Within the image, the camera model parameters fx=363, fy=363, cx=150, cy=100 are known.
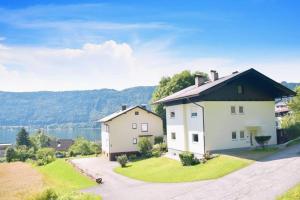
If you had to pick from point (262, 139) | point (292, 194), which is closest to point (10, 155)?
point (262, 139)

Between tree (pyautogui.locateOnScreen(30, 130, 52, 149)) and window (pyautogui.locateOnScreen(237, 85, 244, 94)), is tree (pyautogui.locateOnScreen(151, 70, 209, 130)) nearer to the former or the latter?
window (pyautogui.locateOnScreen(237, 85, 244, 94))

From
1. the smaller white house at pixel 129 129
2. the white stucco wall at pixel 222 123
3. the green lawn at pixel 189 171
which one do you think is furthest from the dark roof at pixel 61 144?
the green lawn at pixel 189 171

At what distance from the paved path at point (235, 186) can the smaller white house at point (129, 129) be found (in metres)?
24.5

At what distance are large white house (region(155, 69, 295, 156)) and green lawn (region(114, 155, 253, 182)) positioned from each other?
12.1ft

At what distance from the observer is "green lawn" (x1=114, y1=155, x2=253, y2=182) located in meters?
29.2

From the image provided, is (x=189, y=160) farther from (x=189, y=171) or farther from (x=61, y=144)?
(x=61, y=144)

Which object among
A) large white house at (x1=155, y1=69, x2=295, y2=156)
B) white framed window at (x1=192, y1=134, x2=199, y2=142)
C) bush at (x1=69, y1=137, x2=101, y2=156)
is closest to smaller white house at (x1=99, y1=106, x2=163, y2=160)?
large white house at (x1=155, y1=69, x2=295, y2=156)

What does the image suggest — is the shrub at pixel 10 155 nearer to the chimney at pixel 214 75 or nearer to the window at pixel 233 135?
the chimney at pixel 214 75

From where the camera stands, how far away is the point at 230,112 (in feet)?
126

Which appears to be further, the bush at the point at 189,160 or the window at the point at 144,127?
the window at the point at 144,127

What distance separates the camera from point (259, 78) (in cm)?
3928

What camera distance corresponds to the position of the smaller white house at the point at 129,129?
56844 millimetres

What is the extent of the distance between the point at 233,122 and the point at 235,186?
1493 cm

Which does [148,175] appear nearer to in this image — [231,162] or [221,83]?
[231,162]
